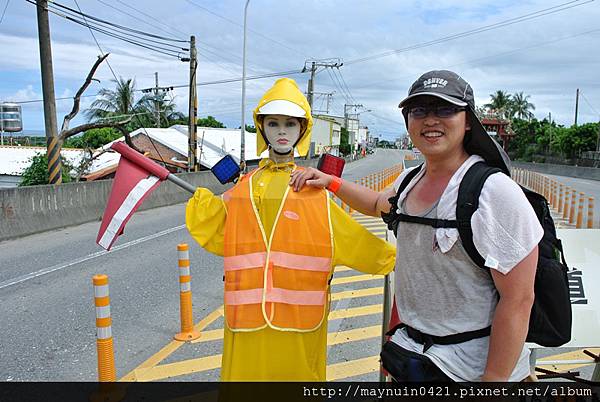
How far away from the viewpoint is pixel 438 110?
181cm

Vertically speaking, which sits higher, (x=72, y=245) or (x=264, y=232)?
(x=264, y=232)

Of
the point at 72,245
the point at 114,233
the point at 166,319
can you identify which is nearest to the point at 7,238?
the point at 72,245

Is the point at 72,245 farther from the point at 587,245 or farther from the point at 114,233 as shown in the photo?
the point at 587,245

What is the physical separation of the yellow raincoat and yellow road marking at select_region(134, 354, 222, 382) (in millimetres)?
1733

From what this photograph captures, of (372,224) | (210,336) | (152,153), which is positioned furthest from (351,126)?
(210,336)

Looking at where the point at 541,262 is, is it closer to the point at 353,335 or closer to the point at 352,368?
the point at 352,368

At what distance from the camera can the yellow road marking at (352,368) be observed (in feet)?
13.7

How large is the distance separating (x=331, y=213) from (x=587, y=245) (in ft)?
5.90

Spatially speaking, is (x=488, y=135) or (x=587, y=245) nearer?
(x=488, y=135)

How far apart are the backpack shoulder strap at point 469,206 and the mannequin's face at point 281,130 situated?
1.17 m

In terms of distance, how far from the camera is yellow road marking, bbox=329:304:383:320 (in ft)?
19.1

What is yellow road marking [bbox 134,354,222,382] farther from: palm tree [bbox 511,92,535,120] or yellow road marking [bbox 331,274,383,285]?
palm tree [bbox 511,92,535,120]

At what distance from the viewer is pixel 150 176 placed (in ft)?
9.31

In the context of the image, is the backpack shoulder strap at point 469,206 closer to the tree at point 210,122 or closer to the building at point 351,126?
the tree at point 210,122
